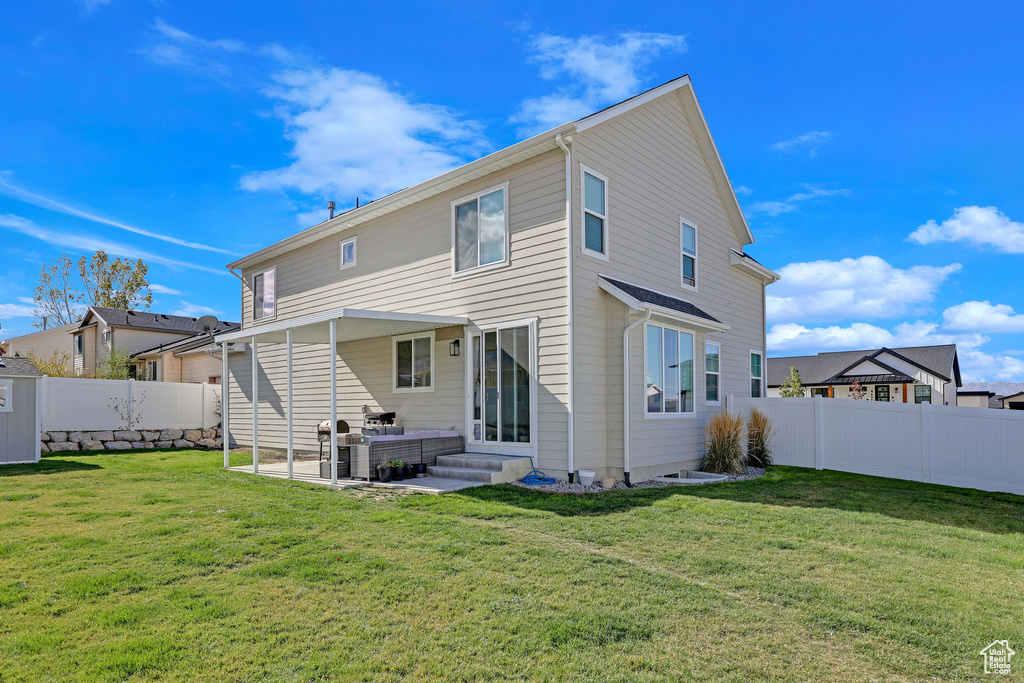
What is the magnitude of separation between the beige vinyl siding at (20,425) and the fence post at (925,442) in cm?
1779

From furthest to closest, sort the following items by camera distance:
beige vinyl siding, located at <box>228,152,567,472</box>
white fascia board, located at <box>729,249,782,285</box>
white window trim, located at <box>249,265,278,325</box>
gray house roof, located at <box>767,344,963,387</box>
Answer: gray house roof, located at <box>767,344,963,387</box> < white window trim, located at <box>249,265,278,325</box> < white fascia board, located at <box>729,249,782,285</box> < beige vinyl siding, located at <box>228,152,567,472</box>

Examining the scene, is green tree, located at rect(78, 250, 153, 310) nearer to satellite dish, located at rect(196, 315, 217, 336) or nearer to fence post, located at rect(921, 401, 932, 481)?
satellite dish, located at rect(196, 315, 217, 336)

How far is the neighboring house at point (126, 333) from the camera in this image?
2669 cm

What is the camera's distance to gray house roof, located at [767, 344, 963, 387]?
33156mm

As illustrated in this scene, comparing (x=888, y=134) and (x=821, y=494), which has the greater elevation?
(x=888, y=134)

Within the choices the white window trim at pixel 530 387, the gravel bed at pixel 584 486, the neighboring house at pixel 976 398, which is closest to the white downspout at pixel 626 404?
the gravel bed at pixel 584 486

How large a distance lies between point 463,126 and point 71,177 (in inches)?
526

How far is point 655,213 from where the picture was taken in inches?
465

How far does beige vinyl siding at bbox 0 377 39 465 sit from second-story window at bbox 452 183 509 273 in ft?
31.4

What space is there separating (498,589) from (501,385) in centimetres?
572

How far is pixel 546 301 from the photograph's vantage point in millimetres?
9391

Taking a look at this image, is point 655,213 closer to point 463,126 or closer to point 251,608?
point 463,126

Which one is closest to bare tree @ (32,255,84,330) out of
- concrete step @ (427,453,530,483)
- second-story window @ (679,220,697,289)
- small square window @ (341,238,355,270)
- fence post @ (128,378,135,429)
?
fence post @ (128,378,135,429)

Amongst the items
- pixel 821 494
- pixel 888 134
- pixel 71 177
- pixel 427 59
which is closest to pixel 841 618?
pixel 821 494
